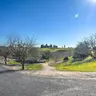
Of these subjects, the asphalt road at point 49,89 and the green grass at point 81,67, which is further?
the green grass at point 81,67

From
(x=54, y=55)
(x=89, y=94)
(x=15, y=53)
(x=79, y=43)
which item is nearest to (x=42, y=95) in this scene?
(x=89, y=94)

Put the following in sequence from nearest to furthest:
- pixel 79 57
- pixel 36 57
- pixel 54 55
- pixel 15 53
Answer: pixel 15 53, pixel 79 57, pixel 36 57, pixel 54 55

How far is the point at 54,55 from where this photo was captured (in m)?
87.2

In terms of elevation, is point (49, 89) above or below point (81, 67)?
above

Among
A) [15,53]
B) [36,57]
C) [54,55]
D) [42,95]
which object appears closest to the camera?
[42,95]

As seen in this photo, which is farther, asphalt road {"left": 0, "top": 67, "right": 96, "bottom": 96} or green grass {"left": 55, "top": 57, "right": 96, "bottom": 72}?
green grass {"left": 55, "top": 57, "right": 96, "bottom": 72}

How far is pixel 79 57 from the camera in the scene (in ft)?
214

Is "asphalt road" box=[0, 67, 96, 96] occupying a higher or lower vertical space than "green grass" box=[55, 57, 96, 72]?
higher

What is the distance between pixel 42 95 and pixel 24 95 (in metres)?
1.30

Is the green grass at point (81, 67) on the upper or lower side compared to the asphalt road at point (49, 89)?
lower

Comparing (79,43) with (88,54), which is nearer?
(88,54)

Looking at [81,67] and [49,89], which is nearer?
[49,89]

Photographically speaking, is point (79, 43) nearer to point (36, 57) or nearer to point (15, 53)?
point (36, 57)

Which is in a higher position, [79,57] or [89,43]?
[89,43]
